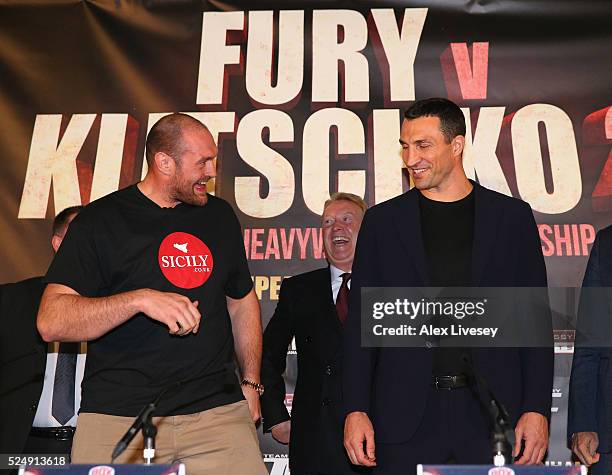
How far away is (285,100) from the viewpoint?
572 cm

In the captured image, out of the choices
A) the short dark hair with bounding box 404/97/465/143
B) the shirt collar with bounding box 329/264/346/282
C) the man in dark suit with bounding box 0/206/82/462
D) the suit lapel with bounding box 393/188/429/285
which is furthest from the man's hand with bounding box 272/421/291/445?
the short dark hair with bounding box 404/97/465/143

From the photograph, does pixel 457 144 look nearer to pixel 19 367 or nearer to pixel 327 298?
pixel 327 298

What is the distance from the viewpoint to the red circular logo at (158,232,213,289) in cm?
386

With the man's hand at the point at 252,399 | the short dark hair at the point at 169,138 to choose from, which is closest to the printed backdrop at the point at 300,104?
the man's hand at the point at 252,399

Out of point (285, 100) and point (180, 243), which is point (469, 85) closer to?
point (285, 100)

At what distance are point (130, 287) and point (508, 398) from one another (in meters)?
1.58

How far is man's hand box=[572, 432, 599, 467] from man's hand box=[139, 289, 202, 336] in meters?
1.92

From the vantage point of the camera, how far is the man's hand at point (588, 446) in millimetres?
4199

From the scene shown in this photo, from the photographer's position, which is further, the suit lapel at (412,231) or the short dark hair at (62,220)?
the short dark hair at (62,220)

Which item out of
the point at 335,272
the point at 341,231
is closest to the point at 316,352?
the point at 335,272

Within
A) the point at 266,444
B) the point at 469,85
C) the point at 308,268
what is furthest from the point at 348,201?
the point at 266,444

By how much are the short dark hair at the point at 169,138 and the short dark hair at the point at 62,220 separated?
4.38 ft

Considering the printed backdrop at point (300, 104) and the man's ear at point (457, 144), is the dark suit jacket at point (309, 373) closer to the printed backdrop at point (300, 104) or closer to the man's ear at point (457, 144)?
the printed backdrop at point (300, 104)

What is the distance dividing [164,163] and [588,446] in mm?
2250
